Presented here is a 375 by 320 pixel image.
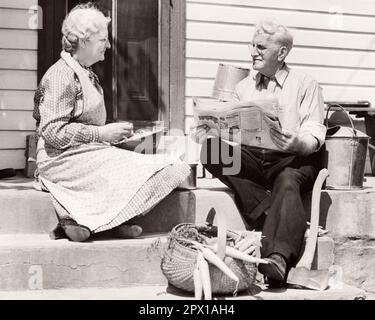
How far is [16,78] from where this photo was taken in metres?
6.25

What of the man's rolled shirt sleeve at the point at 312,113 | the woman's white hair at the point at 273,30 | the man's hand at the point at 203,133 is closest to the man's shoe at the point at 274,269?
the man's rolled shirt sleeve at the point at 312,113

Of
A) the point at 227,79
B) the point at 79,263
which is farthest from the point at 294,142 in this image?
the point at 79,263

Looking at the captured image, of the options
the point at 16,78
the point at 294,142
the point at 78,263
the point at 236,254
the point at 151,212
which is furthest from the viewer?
the point at 16,78

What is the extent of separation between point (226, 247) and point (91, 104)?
1.38 metres

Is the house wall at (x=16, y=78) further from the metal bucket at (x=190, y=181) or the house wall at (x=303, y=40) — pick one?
the metal bucket at (x=190, y=181)

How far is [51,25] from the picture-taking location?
635 centimetres

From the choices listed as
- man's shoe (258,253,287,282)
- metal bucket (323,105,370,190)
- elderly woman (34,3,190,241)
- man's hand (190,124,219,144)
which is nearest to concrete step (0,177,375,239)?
metal bucket (323,105,370,190)

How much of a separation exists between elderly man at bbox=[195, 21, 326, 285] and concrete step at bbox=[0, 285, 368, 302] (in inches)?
22.4

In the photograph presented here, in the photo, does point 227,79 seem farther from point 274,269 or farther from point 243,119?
point 274,269

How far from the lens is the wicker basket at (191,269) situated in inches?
155

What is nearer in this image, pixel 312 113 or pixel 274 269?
pixel 274 269

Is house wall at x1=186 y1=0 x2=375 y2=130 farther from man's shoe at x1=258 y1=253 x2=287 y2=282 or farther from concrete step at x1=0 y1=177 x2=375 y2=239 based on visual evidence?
man's shoe at x1=258 y1=253 x2=287 y2=282

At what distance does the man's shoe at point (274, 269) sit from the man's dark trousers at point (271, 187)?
0.19 ft

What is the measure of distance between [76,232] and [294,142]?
1.54m
